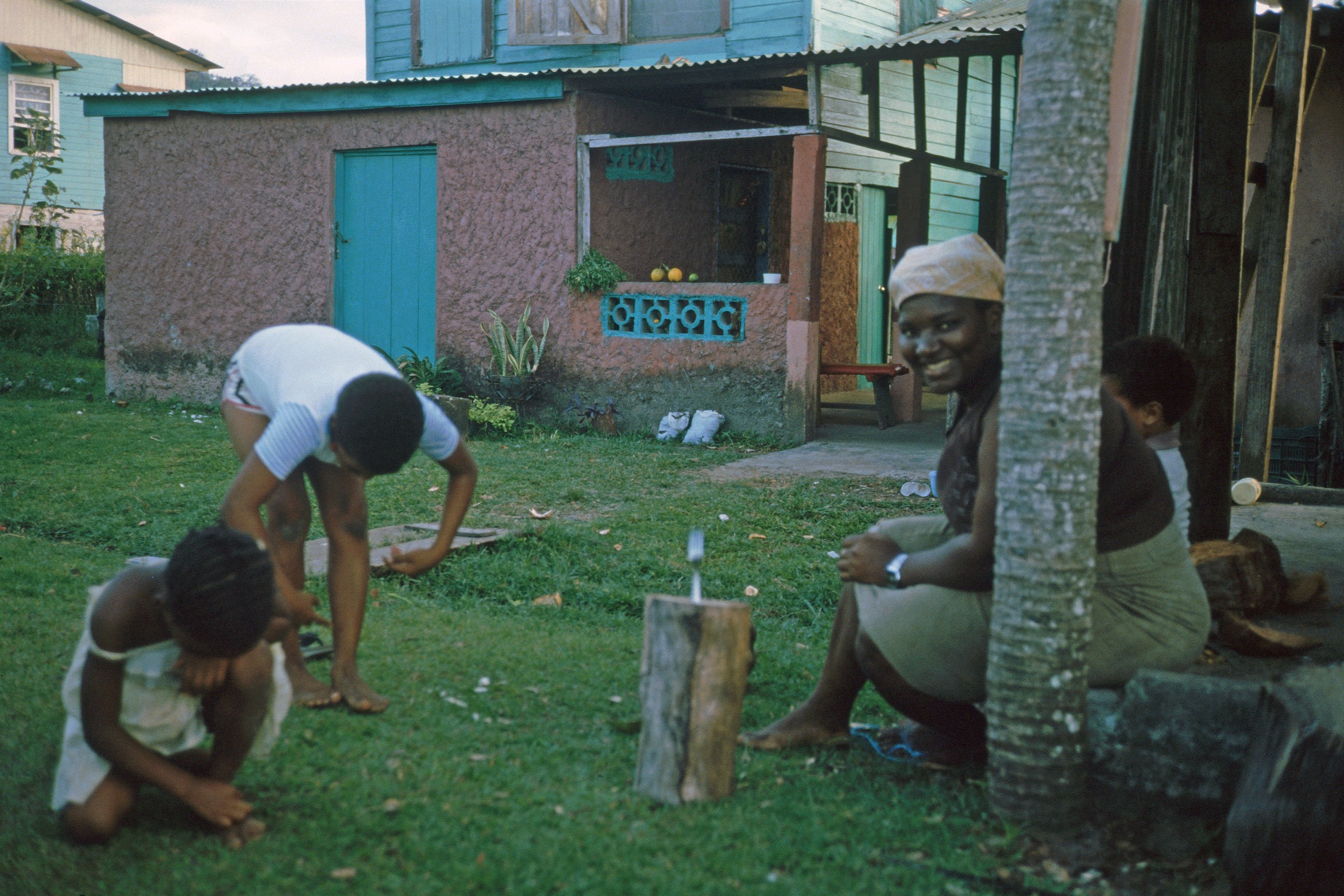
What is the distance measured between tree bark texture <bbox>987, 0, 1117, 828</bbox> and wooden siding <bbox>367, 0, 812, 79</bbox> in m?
9.43

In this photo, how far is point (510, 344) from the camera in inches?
445

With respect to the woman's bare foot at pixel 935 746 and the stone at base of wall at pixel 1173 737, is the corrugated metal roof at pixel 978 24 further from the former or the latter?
the stone at base of wall at pixel 1173 737

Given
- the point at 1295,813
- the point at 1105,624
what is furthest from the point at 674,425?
the point at 1295,813

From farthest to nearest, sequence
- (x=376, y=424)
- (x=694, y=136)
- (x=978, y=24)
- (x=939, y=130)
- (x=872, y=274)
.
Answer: (x=872, y=274)
(x=939, y=130)
(x=694, y=136)
(x=978, y=24)
(x=376, y=424)

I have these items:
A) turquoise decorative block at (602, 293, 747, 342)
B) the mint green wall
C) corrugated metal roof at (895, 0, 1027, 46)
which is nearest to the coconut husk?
corrugated metal roof at (895, 0, 1027, 46)

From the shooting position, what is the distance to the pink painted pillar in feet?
33.0

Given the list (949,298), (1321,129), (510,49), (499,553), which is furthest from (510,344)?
(949,298)

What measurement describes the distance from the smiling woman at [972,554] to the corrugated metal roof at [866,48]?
6037 mm

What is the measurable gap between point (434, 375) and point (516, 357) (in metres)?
0.87

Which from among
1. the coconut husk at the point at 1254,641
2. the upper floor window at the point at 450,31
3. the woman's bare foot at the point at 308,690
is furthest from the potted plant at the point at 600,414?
the coconut husk at the point at 1254,641

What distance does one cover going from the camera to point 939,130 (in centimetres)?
1343

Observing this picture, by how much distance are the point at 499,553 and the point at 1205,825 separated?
3797 mm

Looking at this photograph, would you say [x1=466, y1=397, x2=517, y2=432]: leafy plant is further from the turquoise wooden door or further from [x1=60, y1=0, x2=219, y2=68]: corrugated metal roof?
[x1=60, y1=0, x2=219, y2=68]: corrugated metal roof

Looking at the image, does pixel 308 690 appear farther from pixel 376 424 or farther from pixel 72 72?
pixel 72 72
